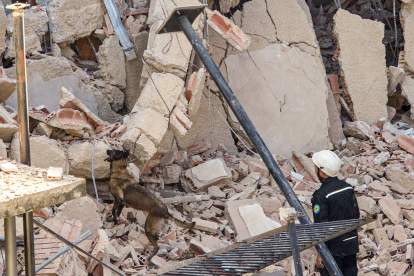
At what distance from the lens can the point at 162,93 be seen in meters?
5.96

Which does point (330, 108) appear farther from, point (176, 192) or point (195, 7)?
point (195, 7)

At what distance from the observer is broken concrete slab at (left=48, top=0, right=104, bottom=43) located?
6871mm

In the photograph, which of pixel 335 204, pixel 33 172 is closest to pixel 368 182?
pixel 335 204

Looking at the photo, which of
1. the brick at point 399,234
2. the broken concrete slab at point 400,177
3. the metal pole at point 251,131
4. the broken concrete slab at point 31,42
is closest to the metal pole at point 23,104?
the metal pole at point 251,131

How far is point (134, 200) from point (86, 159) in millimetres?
733

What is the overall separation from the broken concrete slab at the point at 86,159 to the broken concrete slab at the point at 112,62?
195 centimetres

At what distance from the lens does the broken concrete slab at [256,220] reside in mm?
5676

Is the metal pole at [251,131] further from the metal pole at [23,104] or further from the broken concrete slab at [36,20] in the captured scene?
the broken concrete slab at [36,20]

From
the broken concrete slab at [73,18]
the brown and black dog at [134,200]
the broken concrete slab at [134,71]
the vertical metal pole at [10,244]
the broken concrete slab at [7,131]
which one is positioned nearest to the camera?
the vertical metal pole at [10,244]

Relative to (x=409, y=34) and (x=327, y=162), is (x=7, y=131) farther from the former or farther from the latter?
(x=409, y=34)

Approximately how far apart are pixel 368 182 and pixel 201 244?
118 inches

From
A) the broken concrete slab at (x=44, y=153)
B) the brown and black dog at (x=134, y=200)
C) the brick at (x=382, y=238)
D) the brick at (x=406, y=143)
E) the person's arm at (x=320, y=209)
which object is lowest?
the brick at (x=382, y=238)

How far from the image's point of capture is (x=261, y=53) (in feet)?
26.5

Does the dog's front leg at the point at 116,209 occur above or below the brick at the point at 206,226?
above
